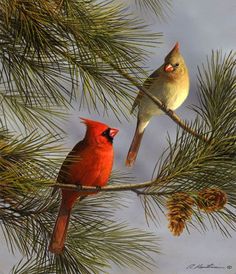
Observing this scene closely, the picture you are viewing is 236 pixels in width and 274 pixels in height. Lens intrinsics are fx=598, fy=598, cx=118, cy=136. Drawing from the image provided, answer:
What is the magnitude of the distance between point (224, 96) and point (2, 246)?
1.76 ft

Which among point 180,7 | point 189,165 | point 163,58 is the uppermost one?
point 180,7

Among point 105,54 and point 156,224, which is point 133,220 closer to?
point 156,224

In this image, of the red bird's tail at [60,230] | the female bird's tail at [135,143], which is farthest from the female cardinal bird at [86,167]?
the female bird's tail at [135,143]

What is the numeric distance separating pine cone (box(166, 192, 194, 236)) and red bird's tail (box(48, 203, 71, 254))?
20 centimetres

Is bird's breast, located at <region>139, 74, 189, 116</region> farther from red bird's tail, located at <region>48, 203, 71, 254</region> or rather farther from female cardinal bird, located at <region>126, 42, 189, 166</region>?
red bird's tail, located at <region>48, 203, 71, 254</region>

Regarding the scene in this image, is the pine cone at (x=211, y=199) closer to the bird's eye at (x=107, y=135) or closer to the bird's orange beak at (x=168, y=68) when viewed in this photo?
the bird's eye at (x=107, y=135)

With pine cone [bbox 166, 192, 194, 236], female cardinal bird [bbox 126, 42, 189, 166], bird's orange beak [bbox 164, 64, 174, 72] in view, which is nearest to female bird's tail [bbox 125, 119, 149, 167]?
female cardinal bird [bbox 126, 42, 189, 166]

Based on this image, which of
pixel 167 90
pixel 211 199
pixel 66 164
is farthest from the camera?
pixel 167 90

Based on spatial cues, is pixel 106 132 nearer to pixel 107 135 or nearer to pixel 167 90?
pixel 107 135

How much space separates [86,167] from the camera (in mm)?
942

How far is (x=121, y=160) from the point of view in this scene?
3.63 ft

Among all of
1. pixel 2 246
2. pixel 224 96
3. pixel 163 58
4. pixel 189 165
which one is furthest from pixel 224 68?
pixel 2 246

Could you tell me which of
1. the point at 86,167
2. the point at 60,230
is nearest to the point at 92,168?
the point at 86,167

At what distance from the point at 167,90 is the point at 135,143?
0.12m
